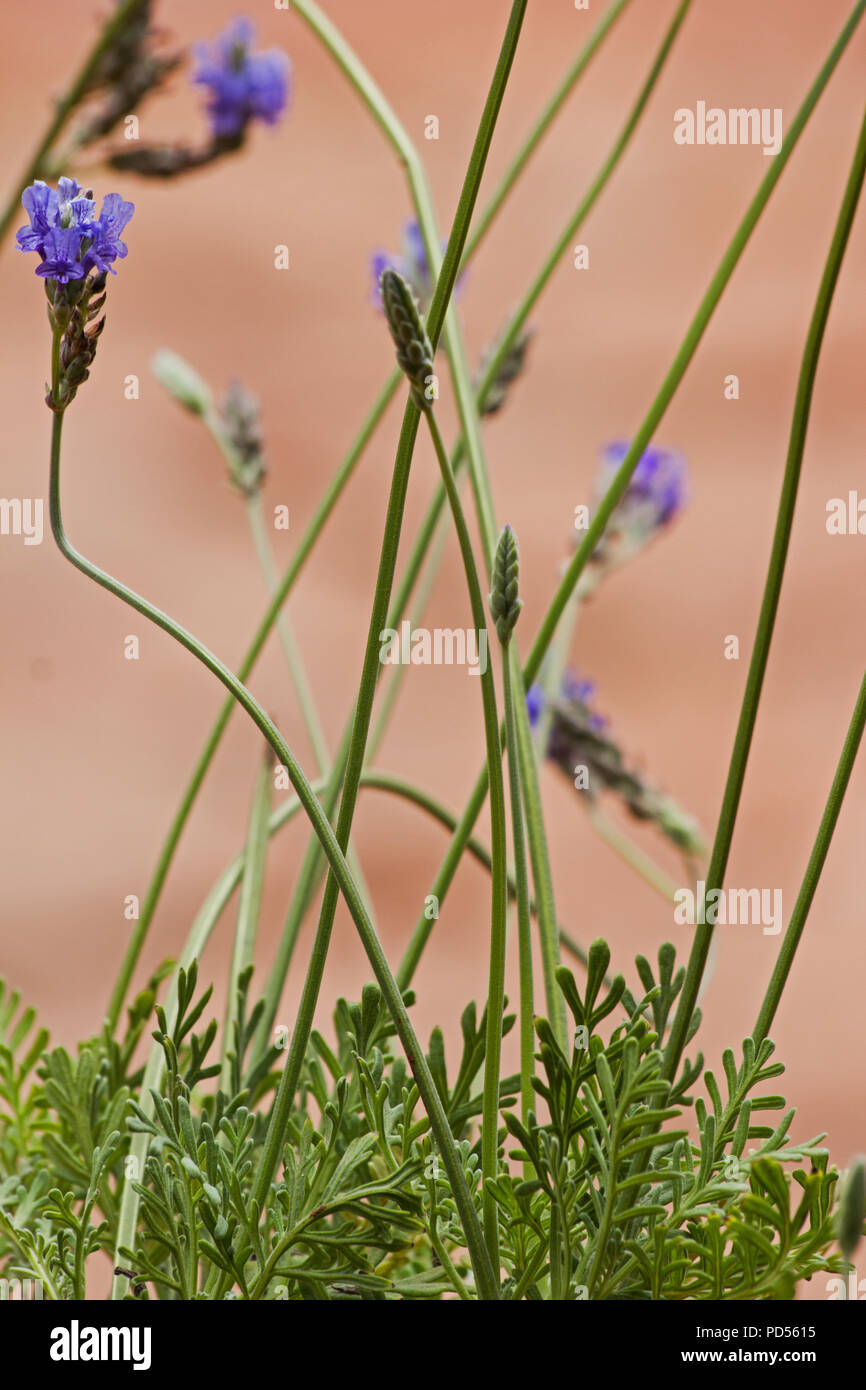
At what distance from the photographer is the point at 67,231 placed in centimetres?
18

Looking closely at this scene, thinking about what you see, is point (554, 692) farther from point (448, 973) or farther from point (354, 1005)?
point (448, 973)

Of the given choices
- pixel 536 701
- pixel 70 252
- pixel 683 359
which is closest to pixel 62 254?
pixel 70 252

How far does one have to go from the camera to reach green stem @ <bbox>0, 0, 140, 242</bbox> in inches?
12.9

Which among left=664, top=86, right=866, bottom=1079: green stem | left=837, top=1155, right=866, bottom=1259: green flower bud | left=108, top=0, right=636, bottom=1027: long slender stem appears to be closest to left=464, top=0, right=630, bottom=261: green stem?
left=108, top=0, right=636, bottom=1027: long slender stem

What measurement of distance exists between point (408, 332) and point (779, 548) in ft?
0.23

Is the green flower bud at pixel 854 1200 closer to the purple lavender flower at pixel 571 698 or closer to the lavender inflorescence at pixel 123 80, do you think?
the purple lavender flower at pixel 571 698

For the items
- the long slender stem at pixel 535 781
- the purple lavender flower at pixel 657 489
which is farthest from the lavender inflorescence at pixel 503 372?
the purple lavender flower at pixel 657 489

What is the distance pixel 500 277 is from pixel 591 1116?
40.9 inches

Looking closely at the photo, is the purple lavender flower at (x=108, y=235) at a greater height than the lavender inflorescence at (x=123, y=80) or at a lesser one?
lesser

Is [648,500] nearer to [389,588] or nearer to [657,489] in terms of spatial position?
[657,489]

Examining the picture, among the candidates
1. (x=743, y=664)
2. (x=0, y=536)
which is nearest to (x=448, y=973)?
(x=743, y=664)

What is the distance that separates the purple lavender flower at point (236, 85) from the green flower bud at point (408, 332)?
0.29 meters

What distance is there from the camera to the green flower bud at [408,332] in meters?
0.17

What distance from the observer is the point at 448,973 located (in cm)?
94
